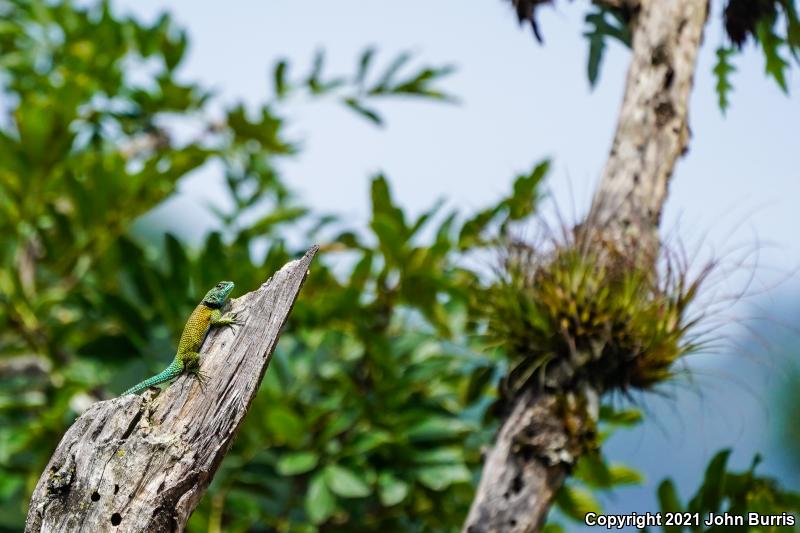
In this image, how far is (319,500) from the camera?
13.0 ft

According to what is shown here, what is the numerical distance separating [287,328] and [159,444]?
262 cm

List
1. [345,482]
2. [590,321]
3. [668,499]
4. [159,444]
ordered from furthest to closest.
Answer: [345,482]
[668,499]
[590,321]
[159,444]

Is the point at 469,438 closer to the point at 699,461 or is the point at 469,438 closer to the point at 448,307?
the point at 448,307

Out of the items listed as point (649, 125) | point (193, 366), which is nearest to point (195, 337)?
point (193, 366)

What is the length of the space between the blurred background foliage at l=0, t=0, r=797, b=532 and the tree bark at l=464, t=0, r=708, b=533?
0.70 m

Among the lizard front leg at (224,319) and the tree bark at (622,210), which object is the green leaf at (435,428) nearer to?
the tree bark at (622,210)

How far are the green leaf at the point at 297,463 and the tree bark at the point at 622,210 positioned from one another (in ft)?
4.39

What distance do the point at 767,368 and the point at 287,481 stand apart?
239 cm

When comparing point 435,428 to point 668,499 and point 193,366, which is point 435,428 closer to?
point 668,499

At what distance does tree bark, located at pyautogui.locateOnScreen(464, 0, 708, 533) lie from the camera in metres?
2.76

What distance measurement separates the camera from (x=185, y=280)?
4223 millimetres

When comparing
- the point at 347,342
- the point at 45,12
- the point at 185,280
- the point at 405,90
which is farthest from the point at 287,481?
the point at 45,12

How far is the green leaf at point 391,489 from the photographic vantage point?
4004mm

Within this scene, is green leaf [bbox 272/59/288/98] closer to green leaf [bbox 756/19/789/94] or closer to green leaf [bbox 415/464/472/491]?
green leaf [bbox 415/464/472/491]
